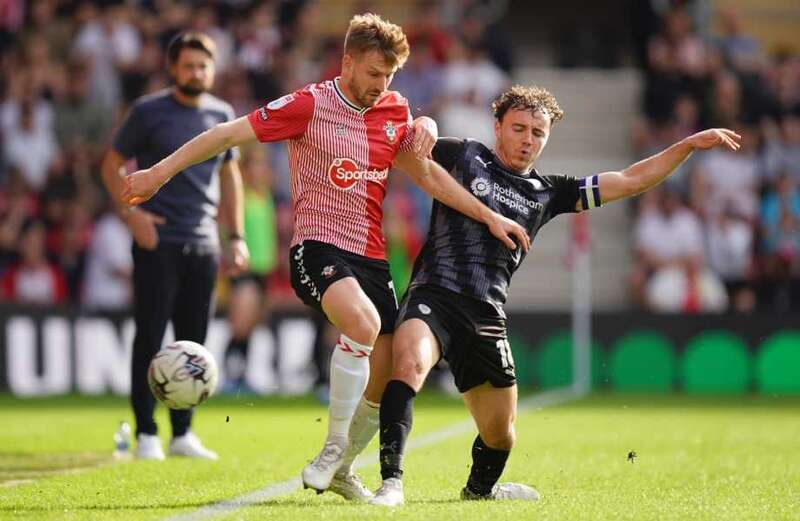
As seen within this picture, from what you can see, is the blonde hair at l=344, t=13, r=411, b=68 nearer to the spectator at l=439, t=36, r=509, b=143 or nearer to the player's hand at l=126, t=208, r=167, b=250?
the player's hand at l=126, t=208, r=167, b=250

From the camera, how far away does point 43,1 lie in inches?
785

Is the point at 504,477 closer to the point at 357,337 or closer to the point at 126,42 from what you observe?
the point at 357,337

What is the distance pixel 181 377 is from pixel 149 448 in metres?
1.96

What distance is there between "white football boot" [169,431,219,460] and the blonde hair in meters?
3.39

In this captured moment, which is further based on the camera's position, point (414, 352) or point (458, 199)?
point (458, 199)

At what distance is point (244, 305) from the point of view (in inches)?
653

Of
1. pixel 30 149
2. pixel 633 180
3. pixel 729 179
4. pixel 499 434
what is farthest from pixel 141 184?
pixel 729 179

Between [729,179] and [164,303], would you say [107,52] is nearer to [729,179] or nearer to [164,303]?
[729,179]

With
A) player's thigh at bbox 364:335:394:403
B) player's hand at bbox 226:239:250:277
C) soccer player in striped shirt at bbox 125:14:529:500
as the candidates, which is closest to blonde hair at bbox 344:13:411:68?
soccer player in striped shirt at bbox 125:14:529:500

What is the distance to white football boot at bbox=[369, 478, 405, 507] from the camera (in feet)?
22.0

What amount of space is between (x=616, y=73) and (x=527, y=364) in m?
6.61

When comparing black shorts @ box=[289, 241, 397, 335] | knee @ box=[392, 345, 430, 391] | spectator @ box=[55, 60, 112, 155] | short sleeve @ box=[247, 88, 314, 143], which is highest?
spectator @ box=[55, 60, 112, 155]

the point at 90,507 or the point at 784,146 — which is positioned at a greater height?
the point at 784,146

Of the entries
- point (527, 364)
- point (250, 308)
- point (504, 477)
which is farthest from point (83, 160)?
point (504, 477)
